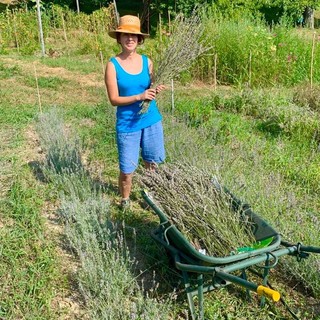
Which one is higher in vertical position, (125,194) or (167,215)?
(167,215)

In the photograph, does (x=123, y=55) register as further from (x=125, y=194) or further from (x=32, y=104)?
(x=32, y=104)

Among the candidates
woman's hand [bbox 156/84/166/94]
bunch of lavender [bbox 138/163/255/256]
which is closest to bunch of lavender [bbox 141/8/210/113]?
woman's hand [bbox 156/84/166/94]

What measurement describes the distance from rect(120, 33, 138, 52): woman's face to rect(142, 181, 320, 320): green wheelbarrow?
3.82 feet

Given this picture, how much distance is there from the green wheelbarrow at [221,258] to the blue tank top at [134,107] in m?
0.82

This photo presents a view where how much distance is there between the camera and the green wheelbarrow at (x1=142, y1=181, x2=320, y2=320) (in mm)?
2234

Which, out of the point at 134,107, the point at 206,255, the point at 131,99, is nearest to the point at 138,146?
the point at 134,107

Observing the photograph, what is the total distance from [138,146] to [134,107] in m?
0.34

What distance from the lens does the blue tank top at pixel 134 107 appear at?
11.0ft

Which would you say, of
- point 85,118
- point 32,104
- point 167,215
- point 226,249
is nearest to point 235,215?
point 226,249

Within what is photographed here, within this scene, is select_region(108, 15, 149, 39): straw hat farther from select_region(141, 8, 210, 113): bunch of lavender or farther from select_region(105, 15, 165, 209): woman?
select_region(141, 8, 210, 113): bunch of lavender

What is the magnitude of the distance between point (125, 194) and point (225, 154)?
1.05m

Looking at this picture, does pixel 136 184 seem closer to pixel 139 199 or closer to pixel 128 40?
pixel 139 199

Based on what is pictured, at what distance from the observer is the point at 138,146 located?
3.62m

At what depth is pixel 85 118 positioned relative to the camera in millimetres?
6492
